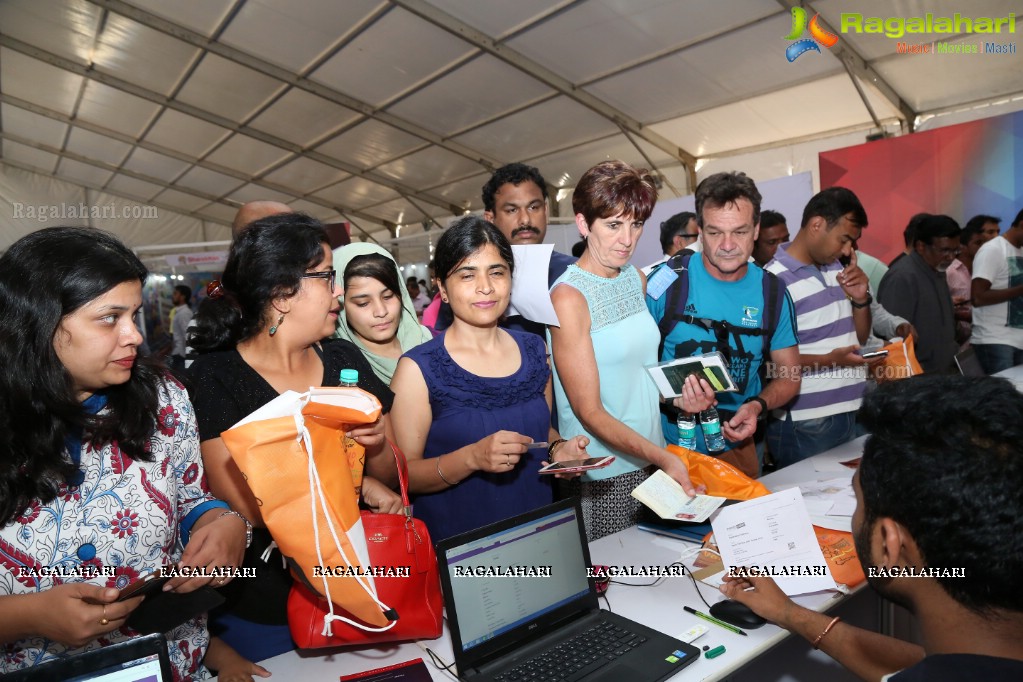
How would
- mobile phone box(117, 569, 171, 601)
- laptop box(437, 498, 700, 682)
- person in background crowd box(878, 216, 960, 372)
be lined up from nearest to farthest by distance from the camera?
1. mobile phone box(117, 569, 171, 601)
2. laptop box(437, 498, 700, 682)
3. person in background crowd box(878, 216, 960, 372)

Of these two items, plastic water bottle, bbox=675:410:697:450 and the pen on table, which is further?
plastic water bottle, bbox=675:410:697:450

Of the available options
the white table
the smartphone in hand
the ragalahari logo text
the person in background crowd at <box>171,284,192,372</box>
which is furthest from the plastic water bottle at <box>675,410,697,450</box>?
the person in background crowd at <box>171,284,192,372</box>

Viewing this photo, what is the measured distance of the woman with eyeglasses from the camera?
149cm

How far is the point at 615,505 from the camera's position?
2.08 metres

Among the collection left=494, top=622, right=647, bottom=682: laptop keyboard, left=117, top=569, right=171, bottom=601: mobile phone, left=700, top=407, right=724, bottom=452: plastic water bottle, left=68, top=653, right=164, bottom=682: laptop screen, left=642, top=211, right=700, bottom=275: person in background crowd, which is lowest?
left=494, top=622, right=647, bottom=682: laptop keyboard

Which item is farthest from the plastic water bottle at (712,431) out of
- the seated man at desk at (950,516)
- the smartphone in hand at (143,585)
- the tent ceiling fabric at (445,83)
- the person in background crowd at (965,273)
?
the tent ceiling fabric at (445,83)

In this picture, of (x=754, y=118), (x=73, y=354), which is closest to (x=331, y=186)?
(x=754, y=118)

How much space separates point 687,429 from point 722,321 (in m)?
0.48

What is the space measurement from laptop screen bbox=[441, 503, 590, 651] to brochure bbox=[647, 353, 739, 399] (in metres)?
0.73

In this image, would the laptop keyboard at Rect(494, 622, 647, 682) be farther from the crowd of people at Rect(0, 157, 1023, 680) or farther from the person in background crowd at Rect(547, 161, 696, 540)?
the person in background crowd at Rect(547, 161, 696, 540)

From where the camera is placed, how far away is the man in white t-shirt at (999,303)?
4.58 m

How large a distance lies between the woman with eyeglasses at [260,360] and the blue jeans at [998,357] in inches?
198

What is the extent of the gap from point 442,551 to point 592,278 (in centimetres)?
116

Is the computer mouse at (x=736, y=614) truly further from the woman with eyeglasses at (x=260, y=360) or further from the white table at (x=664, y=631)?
the woman with eyeglasses at (x=260, y=360)
